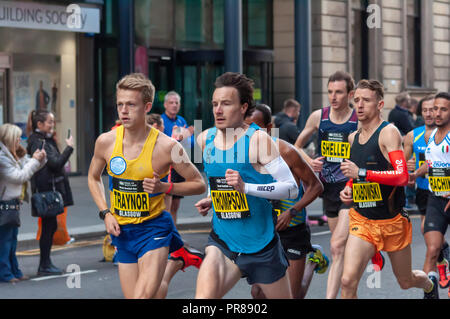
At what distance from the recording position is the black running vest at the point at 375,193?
6520mm

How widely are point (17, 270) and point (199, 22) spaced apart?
13.5 metres

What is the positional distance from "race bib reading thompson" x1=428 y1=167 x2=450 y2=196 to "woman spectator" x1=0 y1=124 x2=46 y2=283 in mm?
3881

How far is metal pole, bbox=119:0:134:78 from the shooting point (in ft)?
61.4

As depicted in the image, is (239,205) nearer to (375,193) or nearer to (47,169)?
(375,193)

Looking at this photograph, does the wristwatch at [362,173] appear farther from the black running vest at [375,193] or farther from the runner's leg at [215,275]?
the runner's leg at [215,275]

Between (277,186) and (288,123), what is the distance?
7112 mm

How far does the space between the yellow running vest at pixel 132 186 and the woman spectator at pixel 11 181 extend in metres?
3.22

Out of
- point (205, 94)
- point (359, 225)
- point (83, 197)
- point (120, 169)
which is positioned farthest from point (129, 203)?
point (205, 94)

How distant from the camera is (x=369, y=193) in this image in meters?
6.53

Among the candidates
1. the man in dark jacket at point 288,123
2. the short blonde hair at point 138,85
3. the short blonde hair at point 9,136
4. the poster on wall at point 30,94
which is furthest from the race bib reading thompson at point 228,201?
the poster on wall at point 30,94

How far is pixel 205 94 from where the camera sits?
2067 cm

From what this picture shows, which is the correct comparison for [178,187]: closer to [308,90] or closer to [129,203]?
[129,203]

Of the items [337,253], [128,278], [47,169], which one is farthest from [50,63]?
[128,278]

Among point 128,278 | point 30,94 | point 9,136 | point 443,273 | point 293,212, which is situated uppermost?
point 30,94
